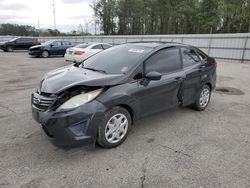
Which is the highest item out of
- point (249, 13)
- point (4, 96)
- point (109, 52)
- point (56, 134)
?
point (249, 13)

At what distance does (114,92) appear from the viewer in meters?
3.12

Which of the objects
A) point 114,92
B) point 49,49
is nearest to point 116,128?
point 114,92

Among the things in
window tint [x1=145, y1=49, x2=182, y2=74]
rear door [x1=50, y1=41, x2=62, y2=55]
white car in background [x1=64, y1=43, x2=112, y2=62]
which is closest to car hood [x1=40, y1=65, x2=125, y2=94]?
window tint [x1=145, y1=49, x2=182, y2=74]

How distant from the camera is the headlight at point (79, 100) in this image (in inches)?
111

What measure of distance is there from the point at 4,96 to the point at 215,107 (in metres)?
5.51

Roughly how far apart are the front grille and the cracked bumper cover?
82 millimetres

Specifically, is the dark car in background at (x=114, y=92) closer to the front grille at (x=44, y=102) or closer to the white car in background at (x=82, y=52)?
the front grille at (x=44, y=102)

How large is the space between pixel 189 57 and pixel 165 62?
2.93 feet

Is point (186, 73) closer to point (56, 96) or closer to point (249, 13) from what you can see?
point (56, 96)

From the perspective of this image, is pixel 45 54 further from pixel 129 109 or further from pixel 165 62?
pixel 129 109

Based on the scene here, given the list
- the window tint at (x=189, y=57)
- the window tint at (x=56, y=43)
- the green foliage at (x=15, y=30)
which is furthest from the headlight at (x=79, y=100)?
the green foliage at (x=15, y=30)

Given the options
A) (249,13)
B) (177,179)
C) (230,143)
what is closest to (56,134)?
(177,179)

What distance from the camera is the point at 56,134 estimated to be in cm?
280

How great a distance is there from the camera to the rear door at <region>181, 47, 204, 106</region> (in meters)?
4.39
